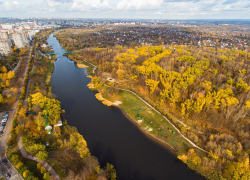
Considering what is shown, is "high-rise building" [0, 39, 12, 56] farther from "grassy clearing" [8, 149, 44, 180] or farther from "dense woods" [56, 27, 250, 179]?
"grassy clearing" [8, 149, 44, 180]

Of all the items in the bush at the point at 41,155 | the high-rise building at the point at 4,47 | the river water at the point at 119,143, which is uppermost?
the high-rise building at the point at 4,47

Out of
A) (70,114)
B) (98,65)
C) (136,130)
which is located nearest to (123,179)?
(136,130)

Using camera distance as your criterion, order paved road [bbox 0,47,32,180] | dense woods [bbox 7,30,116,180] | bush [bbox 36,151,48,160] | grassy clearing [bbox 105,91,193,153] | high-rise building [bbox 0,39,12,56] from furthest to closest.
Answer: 1. high-rise building [bbox 0,39,12,56]
2. grassy clearing [bbox 105,91,193,153]
3. bush [bbox 36,151,48,160]
4. dense woods [bbox 7,30,116,180]
5. paved road [bbox 0,47,32,180]

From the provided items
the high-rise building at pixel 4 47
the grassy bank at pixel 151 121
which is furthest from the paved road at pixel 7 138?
the high-rise building at pixel 4 47

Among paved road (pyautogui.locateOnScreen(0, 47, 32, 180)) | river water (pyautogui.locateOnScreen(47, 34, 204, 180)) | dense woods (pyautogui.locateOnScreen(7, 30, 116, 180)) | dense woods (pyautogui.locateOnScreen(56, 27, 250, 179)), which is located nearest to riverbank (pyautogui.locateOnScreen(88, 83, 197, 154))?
A: river water (pyautogui.locateOnScreen(47, 34, 204, 180))

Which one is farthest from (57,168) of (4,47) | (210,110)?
(4,47)

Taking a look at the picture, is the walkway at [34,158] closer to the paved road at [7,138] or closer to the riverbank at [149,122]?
the paved road at [7,138]
